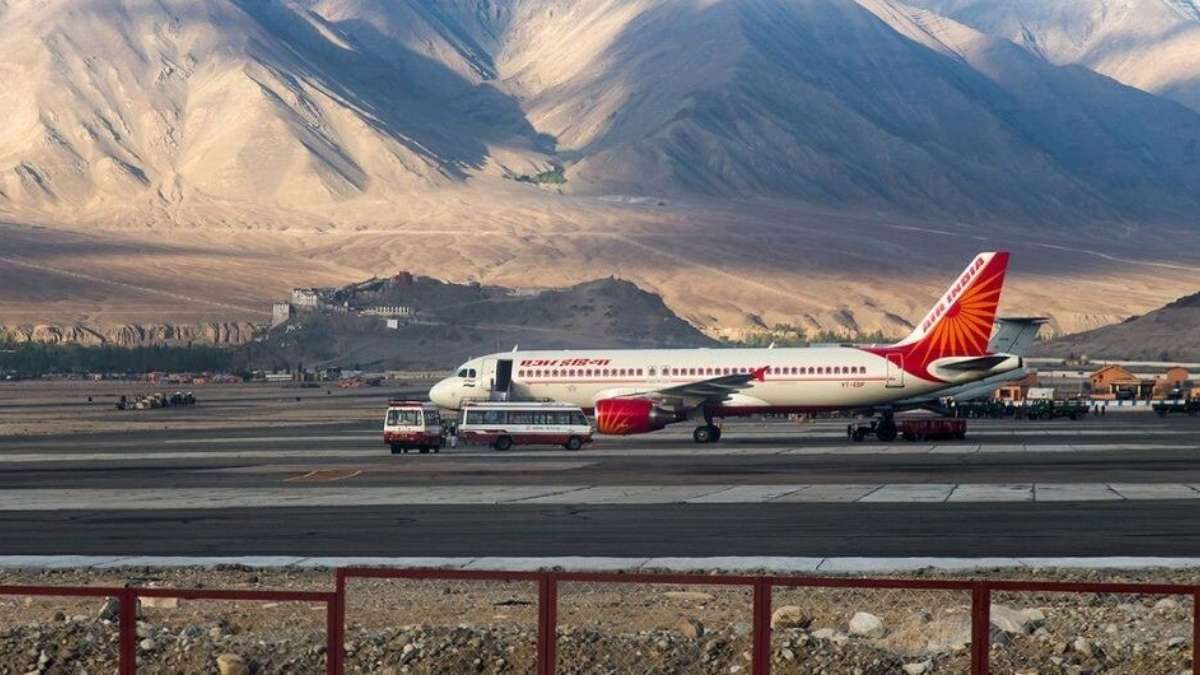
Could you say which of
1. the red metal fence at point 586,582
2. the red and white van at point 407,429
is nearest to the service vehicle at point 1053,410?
the red and white van at point 407,429

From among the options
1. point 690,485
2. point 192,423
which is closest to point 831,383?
point 690,485

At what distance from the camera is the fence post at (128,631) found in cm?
1745

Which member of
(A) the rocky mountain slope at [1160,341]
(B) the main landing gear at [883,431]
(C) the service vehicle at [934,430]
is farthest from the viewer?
(A) the rocky mountain slope at [1160,341]

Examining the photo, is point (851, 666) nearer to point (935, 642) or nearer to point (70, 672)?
point (935, 642)

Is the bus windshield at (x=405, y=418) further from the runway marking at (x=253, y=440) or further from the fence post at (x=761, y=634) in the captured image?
the fence post at (x=761, y=634)

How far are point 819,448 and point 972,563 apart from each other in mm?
36593

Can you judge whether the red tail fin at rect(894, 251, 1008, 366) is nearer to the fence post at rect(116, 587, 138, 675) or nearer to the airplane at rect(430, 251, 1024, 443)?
the airplane at rect(430, 251, 1024, 443)

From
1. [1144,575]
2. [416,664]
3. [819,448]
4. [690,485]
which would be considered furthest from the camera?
[819,448]

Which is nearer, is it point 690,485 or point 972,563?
point 972,563

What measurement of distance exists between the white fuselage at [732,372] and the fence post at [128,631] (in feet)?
189

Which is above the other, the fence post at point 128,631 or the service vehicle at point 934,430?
the service vehicle at point 934,430

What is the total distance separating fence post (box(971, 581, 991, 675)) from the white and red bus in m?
51.5

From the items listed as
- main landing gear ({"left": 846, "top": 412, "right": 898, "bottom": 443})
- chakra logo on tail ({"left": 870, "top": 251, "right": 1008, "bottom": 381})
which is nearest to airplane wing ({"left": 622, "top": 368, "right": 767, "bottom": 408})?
main landing gear ({"left": 846, "top": 412, "right": 898, "bottom": 443})

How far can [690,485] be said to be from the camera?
156ft
